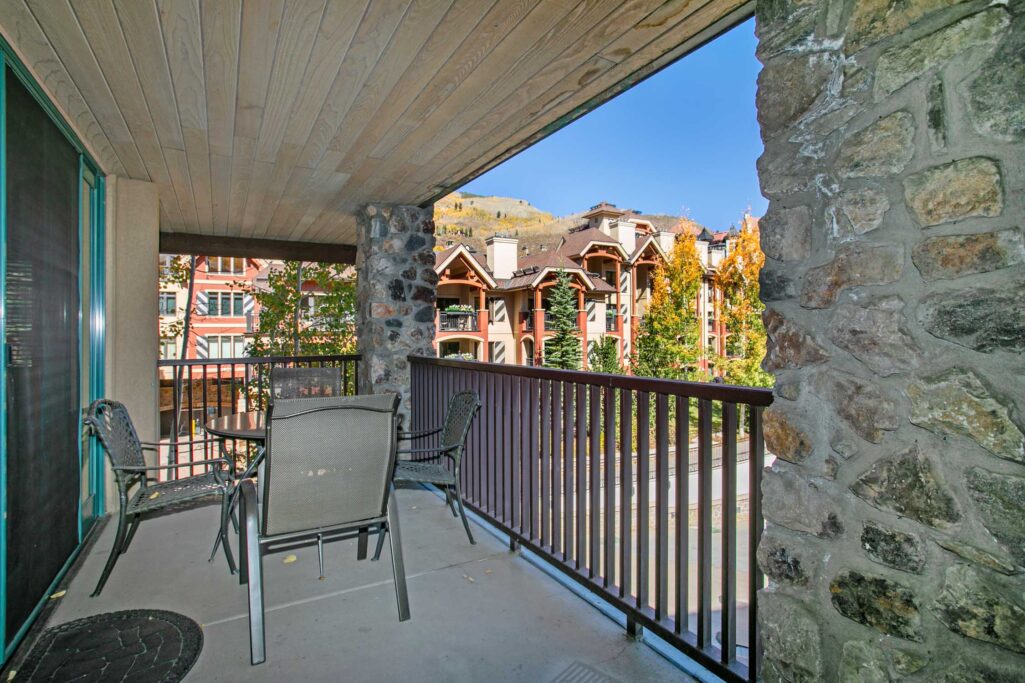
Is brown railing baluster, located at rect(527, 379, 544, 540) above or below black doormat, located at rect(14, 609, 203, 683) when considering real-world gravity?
above

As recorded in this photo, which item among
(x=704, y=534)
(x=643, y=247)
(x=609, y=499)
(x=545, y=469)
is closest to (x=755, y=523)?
(x=704, y=534)

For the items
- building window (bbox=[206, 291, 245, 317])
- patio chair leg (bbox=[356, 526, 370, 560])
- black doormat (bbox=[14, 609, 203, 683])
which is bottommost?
black doormat (bbox=[14, 609, 203, 683])

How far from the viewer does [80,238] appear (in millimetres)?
3035

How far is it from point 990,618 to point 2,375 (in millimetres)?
2868

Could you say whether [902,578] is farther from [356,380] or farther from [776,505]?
[356,380]

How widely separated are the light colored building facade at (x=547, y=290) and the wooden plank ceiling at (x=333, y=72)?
49.4 feet

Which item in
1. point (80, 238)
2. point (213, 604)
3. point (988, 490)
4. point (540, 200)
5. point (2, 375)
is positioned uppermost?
point (540, 200)

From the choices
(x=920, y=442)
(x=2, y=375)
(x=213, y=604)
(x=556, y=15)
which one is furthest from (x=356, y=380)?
(x=920, y=442)

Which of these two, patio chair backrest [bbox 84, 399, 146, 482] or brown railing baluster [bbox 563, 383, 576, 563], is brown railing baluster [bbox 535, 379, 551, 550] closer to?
brown railing baluster [bbox 563, 383, 576, 563]

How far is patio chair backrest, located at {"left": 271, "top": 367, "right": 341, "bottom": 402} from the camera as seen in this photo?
405cm

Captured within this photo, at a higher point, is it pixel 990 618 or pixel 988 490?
pixel 988 490

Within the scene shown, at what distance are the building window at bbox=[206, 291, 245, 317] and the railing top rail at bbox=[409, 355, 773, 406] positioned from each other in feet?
70.2

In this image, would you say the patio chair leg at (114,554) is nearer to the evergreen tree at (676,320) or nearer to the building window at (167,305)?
the evergreen tree at (676,320)

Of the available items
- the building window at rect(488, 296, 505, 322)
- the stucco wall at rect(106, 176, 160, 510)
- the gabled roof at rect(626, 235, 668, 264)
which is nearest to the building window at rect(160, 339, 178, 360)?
the stucco wall at rect(106, 176, 160, 510)
